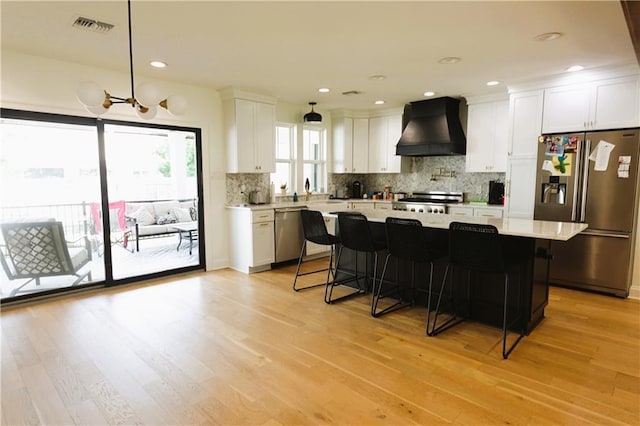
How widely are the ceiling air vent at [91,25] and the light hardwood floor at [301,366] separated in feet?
8.19

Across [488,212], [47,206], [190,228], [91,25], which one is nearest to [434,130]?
[488,212]

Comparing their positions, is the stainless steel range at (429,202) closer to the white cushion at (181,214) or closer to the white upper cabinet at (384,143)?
the white upper cabinet at (384,143)

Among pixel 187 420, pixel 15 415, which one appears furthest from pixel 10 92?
pixel 187 420

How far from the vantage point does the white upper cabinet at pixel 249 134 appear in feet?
16.6

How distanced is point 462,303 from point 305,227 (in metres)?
1.90

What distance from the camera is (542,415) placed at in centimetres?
202

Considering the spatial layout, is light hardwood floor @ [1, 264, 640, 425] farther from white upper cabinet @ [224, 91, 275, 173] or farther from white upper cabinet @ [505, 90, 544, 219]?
white upper cabinet @ [224, 91, 275, 173]

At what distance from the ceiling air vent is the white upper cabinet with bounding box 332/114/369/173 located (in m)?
4.14

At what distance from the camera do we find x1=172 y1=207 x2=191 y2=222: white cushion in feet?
20.2

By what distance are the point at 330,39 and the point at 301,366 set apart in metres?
2.66

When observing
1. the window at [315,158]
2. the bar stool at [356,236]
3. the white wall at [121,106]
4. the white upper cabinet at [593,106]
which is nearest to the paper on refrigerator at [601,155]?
the white upper cabinet at [593,106]

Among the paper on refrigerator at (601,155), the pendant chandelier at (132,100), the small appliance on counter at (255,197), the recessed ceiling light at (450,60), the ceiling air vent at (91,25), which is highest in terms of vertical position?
the recessed ceiling light at (450,60)

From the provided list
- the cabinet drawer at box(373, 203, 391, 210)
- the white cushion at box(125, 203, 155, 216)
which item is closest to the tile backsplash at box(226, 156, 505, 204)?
the cabinet drawer at box(373, 203, 391, 210)

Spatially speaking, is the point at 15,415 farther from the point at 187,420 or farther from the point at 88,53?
the point at 88,53
